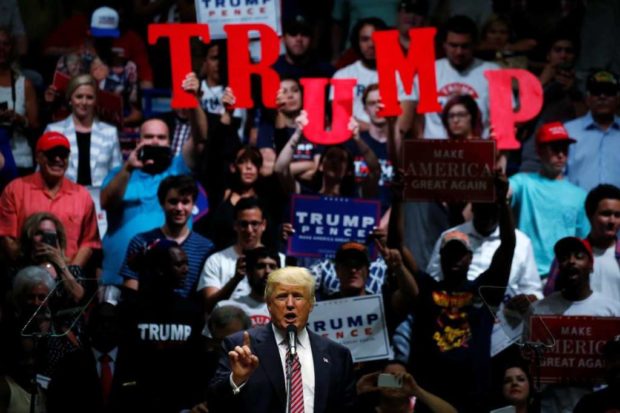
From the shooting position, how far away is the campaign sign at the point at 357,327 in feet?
33.4

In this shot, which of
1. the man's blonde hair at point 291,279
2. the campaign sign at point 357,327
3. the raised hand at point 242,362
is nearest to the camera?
the raised hand at point 242,362

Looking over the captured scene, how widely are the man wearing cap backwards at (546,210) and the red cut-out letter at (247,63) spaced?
1.78 m

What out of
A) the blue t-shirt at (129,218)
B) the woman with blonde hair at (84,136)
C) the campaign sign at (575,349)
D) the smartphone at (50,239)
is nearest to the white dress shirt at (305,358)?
the campaign sign at (575,349)

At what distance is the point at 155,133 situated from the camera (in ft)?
38.1

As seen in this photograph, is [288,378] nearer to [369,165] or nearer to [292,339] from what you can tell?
[292,339]

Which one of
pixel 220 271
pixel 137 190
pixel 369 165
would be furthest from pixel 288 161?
pixel 220 271

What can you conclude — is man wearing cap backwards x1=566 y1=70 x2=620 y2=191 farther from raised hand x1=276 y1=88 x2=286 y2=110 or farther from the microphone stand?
the microphone stand

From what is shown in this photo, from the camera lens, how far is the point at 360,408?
9.71 meters

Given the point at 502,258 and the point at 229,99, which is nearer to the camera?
the point at 502,258

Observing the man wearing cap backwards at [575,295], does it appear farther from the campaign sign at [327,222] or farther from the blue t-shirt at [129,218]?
the blue t-shirt at [129,218]

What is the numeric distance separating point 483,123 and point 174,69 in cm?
229

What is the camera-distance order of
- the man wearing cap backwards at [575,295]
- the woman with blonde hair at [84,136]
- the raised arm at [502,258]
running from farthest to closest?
the woman with blonde hair at [84,136], the raised arm at [502,258], the man wearing cap backwards at [575,295]

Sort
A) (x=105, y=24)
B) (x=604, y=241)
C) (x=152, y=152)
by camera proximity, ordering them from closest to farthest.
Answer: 1. (x=604, y=241)
2. (x=152, y=152)
3. (x=105, y=24)

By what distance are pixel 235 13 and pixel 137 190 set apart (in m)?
1.56
